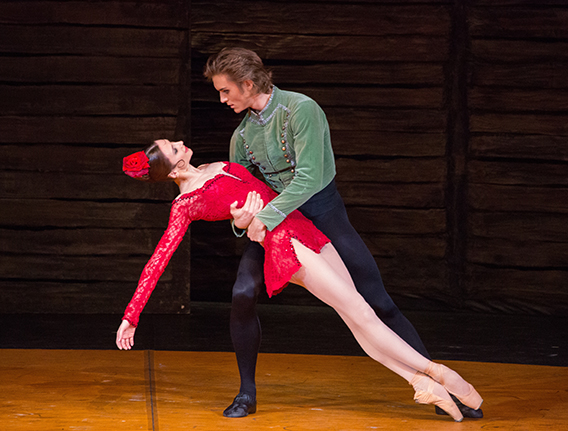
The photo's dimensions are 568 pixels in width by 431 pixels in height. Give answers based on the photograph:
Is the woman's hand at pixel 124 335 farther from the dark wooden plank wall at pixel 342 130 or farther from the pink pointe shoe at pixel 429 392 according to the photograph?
the dark wooden plank wall at pixel 342 130

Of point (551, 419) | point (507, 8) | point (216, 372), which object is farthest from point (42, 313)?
point (507, 8)

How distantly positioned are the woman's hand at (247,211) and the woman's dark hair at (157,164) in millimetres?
335

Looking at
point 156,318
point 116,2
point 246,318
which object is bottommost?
point 156,318

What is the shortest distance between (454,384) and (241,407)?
2.75ft

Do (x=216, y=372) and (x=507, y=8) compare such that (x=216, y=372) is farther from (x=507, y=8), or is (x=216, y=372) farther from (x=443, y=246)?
(x=507, y=8)

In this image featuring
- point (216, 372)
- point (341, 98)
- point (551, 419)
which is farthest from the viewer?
point (341, 98)

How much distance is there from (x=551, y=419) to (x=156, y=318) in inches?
119

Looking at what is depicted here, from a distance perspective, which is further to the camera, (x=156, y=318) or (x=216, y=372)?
(x=156, y=318)

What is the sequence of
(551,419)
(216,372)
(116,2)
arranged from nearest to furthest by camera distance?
(551,419) → (216,372) → (116,2)

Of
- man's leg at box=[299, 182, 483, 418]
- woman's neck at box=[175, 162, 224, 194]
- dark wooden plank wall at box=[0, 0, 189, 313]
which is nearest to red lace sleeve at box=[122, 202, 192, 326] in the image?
woman's neck at box=[175, 162, 224, 194]

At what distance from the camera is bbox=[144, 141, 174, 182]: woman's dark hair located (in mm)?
3041

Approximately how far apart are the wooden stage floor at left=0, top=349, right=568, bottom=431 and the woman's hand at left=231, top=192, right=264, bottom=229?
30.5 inches

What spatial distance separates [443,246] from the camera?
5.66m

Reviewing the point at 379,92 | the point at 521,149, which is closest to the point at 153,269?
the point at 379,92
